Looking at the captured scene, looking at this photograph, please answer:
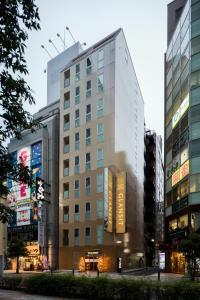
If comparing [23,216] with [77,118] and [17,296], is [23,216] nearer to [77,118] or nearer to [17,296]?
[77,118]

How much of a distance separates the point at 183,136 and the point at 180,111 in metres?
4.35

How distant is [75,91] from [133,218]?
1019 inches

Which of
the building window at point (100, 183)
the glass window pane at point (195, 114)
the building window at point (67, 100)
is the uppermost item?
the building window at point (67, 100)

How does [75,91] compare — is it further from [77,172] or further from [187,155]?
[187,155]

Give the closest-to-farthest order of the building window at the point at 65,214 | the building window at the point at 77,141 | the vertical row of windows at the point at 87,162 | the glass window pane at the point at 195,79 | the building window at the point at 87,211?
1. the glass window pane at the point at 195,79
2. the building window at the point at 87,211
3. the vertical row of windows at the point at 87,162
4. the building window at the point at 65,214
5. the building window at the point at 77,141

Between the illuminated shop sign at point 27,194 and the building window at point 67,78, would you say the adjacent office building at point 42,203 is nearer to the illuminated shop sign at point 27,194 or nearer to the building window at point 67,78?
the illuminated shop sign at point 27,194

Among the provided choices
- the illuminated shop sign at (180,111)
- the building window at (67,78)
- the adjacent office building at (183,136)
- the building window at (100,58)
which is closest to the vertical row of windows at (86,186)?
the adjacent office building at (183,136)

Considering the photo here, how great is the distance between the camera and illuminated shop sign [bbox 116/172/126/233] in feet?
214

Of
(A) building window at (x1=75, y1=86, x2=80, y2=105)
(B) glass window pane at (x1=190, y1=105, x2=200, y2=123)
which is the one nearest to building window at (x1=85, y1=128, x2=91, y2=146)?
(A) building window at (x1=75, y1=86, x2=80, y2=105)

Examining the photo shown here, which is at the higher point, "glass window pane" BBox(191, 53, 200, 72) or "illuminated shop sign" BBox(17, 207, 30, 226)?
"glass window pane" BBox(191, 53, 200, 72)

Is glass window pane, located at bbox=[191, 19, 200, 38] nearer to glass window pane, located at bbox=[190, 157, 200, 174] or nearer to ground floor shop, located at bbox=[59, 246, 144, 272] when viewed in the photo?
glass window pane, located at bbox=[190, 157, 200, 174]

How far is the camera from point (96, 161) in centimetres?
7000

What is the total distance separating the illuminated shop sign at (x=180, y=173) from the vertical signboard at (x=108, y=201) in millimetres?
9380

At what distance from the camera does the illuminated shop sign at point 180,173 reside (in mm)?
53444
